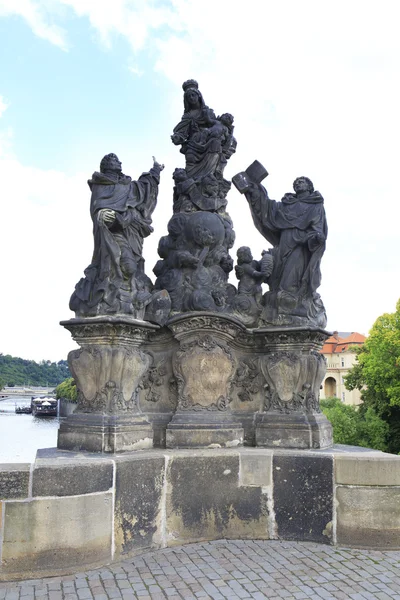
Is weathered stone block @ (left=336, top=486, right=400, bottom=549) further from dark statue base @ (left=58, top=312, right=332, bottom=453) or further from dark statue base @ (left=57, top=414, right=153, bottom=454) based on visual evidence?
dark statue base @ (left=57, top=414, right=153, bottom=454)

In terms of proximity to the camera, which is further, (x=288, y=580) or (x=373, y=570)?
(x=373, y=570)

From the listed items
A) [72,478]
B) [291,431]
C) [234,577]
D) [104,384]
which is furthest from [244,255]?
[234,577]

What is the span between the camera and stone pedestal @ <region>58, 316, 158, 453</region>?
6.61 m

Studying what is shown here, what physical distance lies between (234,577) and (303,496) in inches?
63.6

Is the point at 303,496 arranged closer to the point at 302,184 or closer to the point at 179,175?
the point at 302,184

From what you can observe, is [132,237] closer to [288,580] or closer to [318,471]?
[318,471]

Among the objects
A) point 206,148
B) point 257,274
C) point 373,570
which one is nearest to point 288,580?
point 373,570

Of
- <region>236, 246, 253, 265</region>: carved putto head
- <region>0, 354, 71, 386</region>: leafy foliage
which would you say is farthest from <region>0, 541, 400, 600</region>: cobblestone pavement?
<region>0, 354, 71, 386</region>: leafy foliage

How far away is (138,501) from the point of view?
615cm

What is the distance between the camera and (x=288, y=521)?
6.62 m

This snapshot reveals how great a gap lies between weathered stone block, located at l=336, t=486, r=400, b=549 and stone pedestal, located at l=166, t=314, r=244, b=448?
1.43 m

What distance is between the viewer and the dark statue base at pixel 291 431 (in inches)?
283

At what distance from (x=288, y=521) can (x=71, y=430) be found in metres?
2.57

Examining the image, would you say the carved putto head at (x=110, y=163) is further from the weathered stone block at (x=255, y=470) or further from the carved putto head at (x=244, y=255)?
the weathered stone block at (x=255, y=470)
